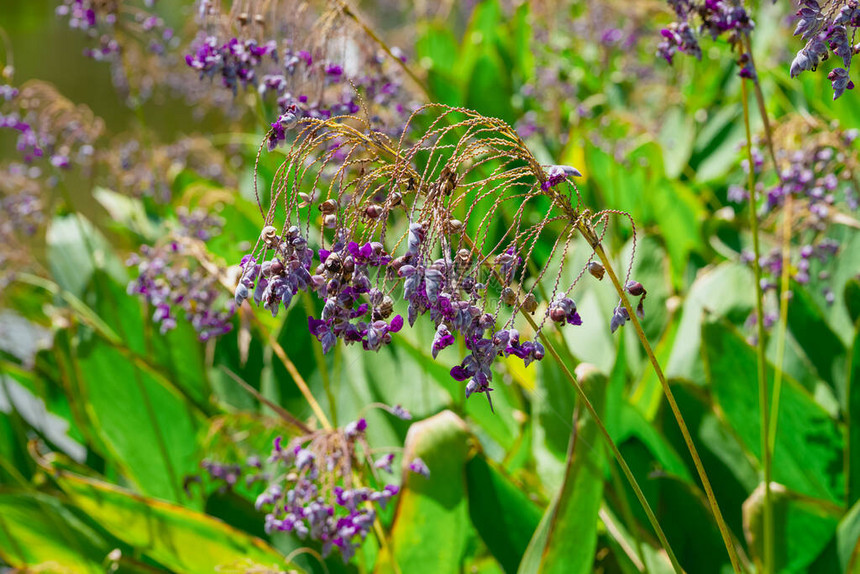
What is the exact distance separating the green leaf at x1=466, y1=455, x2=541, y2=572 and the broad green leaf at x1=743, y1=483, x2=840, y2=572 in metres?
0.38

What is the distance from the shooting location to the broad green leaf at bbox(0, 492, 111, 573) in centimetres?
189

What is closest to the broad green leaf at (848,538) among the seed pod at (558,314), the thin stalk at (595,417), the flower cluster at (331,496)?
the thin stalk at (595,417)

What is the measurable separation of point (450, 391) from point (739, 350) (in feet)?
2.15

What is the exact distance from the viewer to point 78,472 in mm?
2086

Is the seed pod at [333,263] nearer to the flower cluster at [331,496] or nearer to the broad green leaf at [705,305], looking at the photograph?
the flower cluster at [331,496]

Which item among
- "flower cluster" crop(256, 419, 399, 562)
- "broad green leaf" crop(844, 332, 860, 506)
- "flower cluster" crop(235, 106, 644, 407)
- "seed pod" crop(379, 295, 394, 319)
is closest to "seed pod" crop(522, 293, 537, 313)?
"flower cluster" crop(235, 106, 644, 407)

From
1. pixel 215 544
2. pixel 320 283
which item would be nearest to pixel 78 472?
pixel 215 544

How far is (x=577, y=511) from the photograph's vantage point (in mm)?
1310

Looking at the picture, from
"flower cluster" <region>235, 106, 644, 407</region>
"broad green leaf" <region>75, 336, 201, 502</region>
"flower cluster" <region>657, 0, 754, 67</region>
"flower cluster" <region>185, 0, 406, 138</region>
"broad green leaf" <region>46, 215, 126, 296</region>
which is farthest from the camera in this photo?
"broad green leaf" <region>46, 215, 126, 296</region>

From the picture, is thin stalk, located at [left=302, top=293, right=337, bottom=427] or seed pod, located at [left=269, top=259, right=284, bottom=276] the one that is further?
thin stalk, located at [left=302, top=293, right=337, bottom=427]

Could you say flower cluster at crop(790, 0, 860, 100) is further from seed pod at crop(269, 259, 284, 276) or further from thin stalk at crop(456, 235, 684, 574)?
seed pod at crop(269, 259, 284, 276)

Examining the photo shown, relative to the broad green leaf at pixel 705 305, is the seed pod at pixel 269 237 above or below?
above

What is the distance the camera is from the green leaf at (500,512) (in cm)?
152

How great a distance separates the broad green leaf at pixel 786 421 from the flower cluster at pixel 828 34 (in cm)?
98
